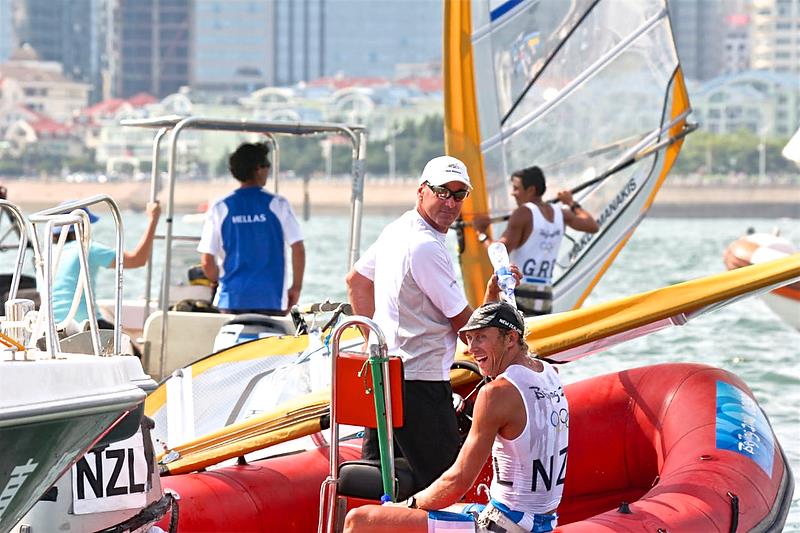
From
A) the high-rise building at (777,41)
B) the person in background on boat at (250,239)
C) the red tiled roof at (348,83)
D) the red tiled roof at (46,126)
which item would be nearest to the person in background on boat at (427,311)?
the person in background on boat at (250,239)

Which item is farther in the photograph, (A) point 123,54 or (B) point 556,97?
(A) point 123,54

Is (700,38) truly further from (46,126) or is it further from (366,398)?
(366,398)

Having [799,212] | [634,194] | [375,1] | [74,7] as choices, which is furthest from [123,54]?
[634,194]

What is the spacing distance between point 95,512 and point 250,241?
11.4 ft

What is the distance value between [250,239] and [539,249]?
79.1 inches

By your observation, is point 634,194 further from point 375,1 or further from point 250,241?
point 375,1

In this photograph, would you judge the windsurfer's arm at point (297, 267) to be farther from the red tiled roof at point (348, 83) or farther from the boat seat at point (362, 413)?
the red tiled roof at point (348, 83)

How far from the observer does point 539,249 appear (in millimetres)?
8992

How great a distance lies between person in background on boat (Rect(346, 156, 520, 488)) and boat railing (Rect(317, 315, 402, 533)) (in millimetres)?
133

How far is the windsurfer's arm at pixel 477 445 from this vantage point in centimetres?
436

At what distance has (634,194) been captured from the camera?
11484 mm

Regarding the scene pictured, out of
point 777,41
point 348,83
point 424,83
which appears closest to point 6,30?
point 348,83

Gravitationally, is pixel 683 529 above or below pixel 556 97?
below

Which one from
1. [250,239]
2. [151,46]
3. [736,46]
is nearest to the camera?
[250,239]
